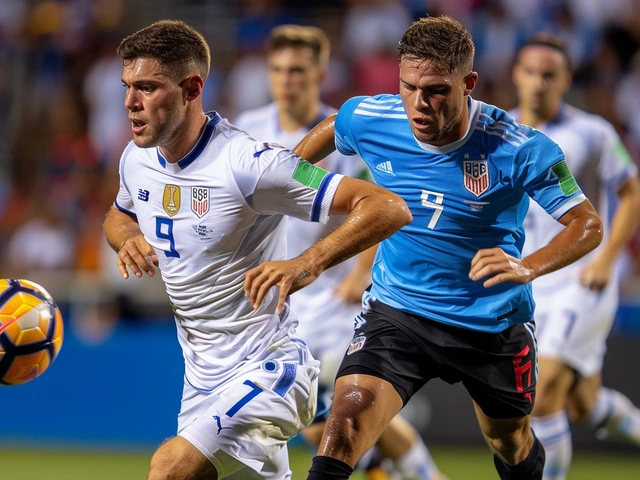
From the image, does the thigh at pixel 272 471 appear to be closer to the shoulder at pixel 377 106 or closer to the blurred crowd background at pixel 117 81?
the shoulder at pixel 377 106

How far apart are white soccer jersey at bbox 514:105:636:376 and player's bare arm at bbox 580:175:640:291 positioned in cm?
8

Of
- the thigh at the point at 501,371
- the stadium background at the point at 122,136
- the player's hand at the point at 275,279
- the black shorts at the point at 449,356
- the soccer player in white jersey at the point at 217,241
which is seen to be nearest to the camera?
the player's hand at the point at 275,279

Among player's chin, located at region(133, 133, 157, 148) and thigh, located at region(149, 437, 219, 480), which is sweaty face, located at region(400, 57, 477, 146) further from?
thigh, located at region(149, 437, 219, 480)

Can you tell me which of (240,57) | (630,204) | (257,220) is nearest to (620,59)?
(240,57)

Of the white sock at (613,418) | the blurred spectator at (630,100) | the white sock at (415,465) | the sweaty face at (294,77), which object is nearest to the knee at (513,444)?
the white sock at (415,465)

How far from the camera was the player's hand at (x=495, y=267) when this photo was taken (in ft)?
13.1

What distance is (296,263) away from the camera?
12.4 ft

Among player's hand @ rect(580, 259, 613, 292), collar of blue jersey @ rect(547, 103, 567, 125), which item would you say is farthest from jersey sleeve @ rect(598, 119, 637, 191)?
player's hand @ rect(580, 259, 613, 292)

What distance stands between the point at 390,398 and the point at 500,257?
845 mm

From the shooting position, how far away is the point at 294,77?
267 inches

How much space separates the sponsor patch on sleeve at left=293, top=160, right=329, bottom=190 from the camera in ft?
13.0

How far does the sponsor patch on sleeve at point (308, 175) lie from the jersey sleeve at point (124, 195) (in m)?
0.89

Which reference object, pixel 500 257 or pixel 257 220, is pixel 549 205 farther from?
pixel 257 220

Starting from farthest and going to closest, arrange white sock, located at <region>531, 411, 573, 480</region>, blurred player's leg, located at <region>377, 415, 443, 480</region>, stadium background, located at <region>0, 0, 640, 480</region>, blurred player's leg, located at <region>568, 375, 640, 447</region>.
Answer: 1. stadium background, located at <region>0, 0, 640, 480</region>
2. blurred player's leg, located at <region>568, 375, 640, 447</region>
3. blurred player's leg, located at <region>377, 415, 443, 480</region>
4. white sock, located at <region>531, 411, 573, 480</region>
